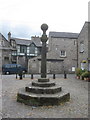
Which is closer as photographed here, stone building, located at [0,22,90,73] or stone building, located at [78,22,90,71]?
stone building, located at [78,22,90,71]

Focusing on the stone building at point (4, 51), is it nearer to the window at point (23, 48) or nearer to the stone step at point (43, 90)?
the window at point (23, 48)

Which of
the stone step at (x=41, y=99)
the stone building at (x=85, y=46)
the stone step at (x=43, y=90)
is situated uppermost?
the stone building at (x=85, y=46)

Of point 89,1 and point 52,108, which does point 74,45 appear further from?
point 52,108

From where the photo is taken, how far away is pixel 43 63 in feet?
26.5

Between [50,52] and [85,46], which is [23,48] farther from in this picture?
[85,46]

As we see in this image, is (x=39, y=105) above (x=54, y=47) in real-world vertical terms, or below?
below

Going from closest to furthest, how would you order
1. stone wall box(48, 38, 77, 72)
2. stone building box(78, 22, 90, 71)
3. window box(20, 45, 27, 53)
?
stone building box(78, 22, 90, 71)
stone wall box(48, 38, 77, 72)
window box(20, 45, 27, 53)

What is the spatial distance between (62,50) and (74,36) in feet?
17.1

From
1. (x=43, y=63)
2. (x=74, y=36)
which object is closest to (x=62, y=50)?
(x=74, y=36)

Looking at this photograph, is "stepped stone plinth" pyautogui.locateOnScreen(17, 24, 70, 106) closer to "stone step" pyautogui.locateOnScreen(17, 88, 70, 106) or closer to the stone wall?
"stone step" pyautogui.locateOnScreen(17, 88, 70, 106)

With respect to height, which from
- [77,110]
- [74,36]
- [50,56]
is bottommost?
[77,110]

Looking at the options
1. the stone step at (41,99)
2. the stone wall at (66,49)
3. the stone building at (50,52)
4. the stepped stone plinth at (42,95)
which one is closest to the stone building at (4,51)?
the stone building at (50,52)

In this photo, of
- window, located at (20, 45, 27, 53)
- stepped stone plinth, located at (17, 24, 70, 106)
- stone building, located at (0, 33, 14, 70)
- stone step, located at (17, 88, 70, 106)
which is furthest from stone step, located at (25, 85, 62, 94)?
window, located at (20, 45, 27, 53)

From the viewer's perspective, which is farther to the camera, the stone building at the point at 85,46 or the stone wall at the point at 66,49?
the stone wall at the point at 66,49
